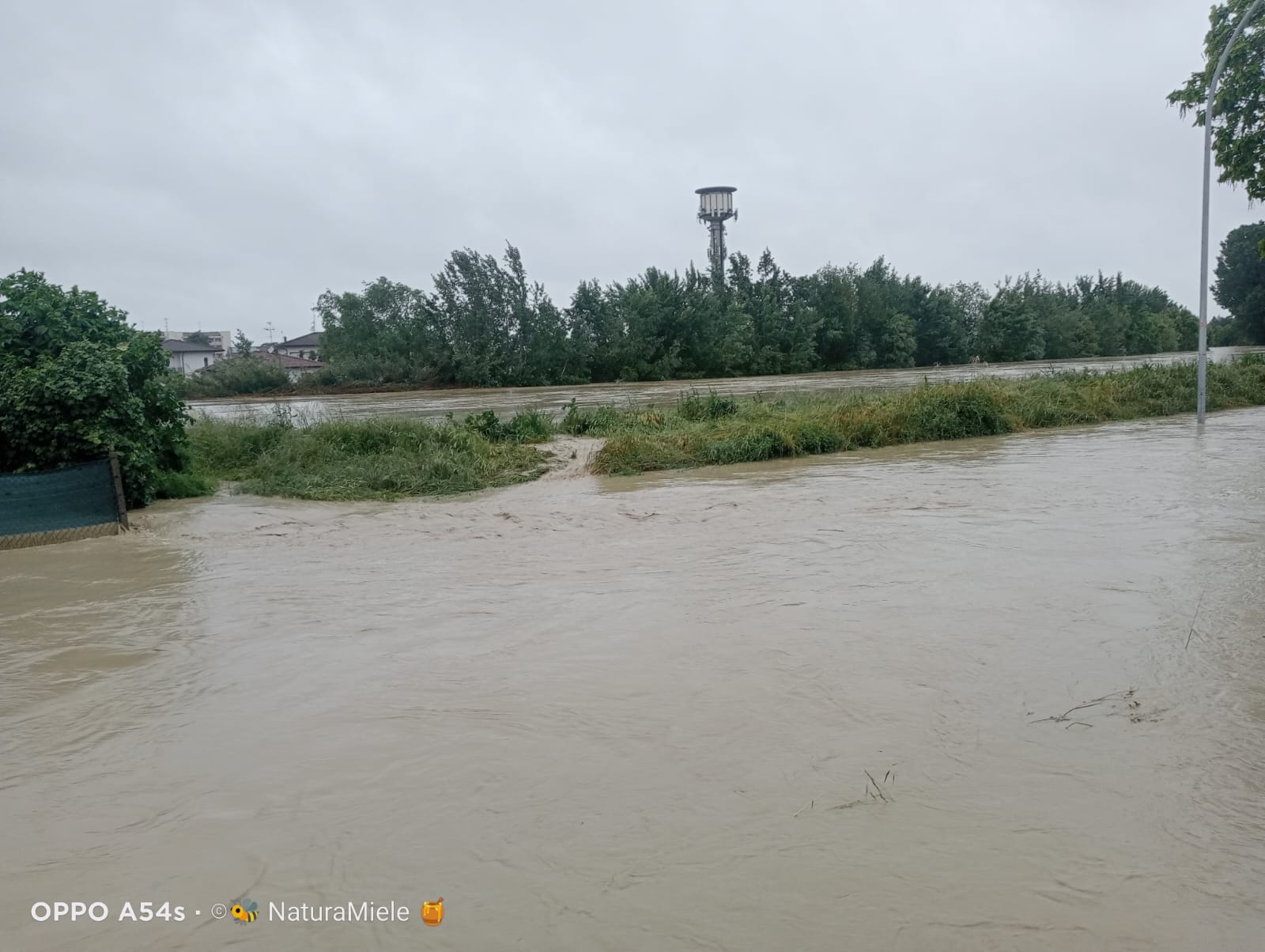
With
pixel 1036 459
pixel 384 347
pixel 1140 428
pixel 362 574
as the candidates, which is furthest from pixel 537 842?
pixel 384 347

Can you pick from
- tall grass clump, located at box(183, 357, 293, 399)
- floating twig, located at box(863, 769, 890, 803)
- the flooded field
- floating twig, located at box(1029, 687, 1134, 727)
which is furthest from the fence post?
tall grass clump, located at box(183, 357, 293, 399)

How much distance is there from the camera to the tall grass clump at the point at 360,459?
15.9m

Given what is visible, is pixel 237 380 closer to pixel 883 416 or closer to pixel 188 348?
pixel 188 348

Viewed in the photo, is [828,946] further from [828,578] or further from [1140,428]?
[1140,428]

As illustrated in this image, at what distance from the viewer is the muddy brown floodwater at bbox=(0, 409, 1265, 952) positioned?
359 cm

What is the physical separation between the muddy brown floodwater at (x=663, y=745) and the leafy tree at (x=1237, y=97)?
17057mm

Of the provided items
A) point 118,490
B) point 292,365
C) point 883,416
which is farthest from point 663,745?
point 292,365

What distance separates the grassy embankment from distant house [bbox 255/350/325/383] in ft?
135

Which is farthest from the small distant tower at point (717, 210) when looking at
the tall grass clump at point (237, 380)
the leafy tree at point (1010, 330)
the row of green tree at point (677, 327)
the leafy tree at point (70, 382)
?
the leafy tree at point (70, 382)

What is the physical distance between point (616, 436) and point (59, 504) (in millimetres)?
9939

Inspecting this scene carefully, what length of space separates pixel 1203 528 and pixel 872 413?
1095cm

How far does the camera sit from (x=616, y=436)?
19.0 metres

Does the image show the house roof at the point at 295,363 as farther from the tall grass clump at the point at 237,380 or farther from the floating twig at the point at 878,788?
the floating twig at the point at 878,788

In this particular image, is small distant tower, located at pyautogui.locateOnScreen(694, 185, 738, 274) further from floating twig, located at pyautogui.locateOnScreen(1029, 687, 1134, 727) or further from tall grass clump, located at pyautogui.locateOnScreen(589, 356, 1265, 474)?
floating twig, located at pyautogui.locateOnScreen(1029, 687, 1134, 727)
